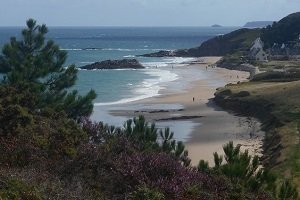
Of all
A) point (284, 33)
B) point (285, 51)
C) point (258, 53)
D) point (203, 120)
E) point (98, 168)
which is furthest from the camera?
point (284, 33)

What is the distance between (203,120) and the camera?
39562 mm

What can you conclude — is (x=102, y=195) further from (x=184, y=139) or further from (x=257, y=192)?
(x=184, y=139)

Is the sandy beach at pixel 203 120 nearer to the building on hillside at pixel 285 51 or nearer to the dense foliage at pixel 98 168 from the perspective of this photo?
the dense foliage at pixel 98 168

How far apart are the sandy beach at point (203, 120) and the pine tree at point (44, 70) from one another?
6.27 m

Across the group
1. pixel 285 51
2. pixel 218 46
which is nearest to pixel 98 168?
pixel 285 51

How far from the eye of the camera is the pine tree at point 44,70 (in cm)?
2370

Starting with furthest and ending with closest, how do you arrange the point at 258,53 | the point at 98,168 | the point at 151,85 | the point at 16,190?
the point at 258,53, the point at 151,85, the point at 98,168, the point at 16,190

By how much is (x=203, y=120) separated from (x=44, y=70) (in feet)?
55.8

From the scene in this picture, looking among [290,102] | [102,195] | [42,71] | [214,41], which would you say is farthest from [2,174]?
[214,41]

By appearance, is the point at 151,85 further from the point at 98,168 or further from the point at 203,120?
the point at 98,168

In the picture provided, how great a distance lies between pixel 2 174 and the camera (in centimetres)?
945

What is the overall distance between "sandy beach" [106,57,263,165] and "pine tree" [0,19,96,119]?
6.27 meters

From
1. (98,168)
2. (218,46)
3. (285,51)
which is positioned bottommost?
(218,46)

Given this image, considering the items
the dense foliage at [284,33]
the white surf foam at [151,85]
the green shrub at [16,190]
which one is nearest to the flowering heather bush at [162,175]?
the green shrub at [16,190]
